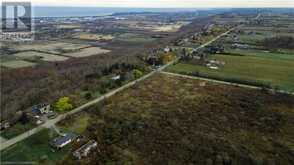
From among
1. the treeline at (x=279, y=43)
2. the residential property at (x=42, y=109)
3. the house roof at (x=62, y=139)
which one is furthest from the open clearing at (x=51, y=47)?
the treeline at (x=279, y=43)

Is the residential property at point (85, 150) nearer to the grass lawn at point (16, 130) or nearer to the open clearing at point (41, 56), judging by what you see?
the grass lawn at point (16, 130)

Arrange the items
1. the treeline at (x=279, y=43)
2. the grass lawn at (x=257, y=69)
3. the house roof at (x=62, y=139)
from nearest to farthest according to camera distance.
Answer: the house roof at (x=62, y=139), the grass lawn at (x=257, y=69), the treeline at (x=279, y=43)

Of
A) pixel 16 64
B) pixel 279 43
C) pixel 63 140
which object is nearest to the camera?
pixel 63 140

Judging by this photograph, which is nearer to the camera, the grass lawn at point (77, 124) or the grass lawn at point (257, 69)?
the grass lawn at point (77, 124)

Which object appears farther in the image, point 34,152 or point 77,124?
point 77,124

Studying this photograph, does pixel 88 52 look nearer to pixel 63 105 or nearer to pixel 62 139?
pixel 63 105

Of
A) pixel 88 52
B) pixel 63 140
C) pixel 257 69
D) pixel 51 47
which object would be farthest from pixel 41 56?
pixel 257 69
